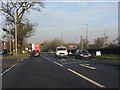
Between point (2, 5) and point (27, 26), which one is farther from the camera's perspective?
point (27, 26)

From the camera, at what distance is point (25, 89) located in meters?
13.7

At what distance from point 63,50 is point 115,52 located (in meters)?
12.7

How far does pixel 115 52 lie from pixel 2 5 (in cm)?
2696

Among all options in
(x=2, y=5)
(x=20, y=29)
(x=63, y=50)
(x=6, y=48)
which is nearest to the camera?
(x=63, y=50)

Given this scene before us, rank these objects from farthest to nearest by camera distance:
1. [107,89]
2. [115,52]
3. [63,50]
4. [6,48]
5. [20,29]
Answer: [6,48] → [20,29] → [115,52] → [63,50] → [107,89]

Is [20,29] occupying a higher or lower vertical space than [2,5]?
lower

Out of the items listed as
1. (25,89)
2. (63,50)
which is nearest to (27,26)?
(63,50)

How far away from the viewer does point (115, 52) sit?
6819cm

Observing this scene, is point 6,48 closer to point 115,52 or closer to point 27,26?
point 27,26

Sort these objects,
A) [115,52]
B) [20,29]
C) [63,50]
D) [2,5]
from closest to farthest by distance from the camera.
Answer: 1. [63,50]
2. [115,52]
3. [2,5]
4. [20,29]

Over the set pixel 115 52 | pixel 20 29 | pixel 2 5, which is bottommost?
pixel 115 52

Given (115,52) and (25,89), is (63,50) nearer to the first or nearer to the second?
(115,52)

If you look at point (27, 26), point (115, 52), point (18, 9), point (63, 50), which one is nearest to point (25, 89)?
point (63, 50)

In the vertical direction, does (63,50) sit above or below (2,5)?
below
